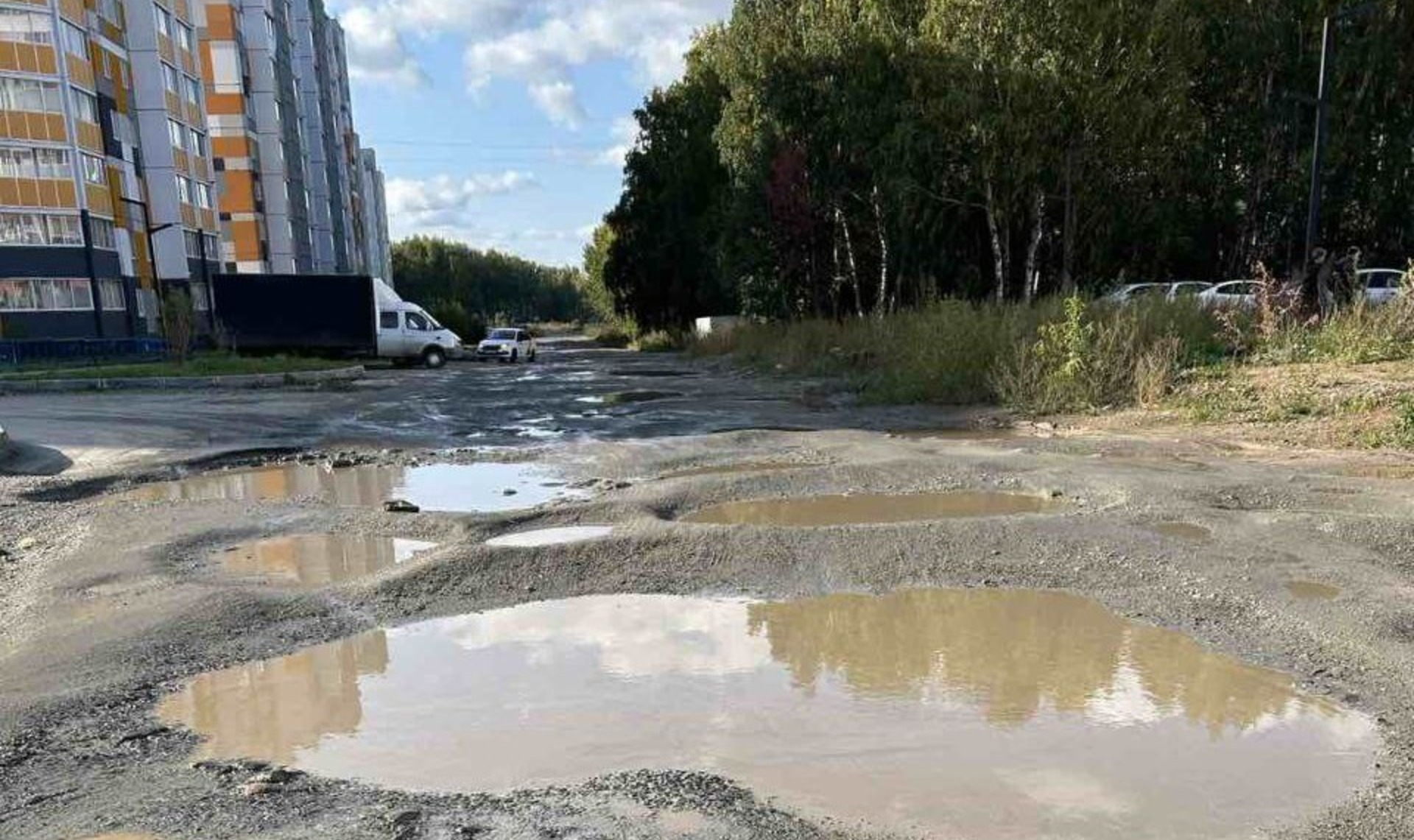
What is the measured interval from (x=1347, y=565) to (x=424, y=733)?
545cm

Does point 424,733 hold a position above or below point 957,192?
below

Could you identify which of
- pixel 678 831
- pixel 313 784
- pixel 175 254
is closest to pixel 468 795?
pixel 313 784

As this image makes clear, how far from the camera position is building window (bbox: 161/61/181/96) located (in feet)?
138

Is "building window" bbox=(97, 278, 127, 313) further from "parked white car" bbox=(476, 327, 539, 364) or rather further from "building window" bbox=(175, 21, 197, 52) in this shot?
"parked white car" bbox=(476, 327, 539, 364)

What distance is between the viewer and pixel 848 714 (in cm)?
393

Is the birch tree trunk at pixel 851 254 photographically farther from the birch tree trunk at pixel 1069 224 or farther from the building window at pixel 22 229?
the building window at pixel 22 229

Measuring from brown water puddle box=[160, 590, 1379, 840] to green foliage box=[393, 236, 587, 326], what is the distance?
9664cm

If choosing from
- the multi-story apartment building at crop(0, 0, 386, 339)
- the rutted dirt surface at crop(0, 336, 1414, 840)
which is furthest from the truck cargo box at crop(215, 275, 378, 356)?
the rutted dirt surface at crop(0, 336, 1414, 840)

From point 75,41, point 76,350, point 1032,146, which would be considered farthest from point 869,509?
point 75,41

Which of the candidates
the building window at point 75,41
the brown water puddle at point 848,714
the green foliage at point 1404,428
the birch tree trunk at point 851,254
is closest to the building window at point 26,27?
the building window at point 75,41

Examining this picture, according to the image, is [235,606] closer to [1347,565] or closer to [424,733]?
[424,733]

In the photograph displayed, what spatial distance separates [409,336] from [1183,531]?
30376 millimetres

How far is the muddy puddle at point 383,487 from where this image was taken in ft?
27.7

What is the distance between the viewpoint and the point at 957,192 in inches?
950
